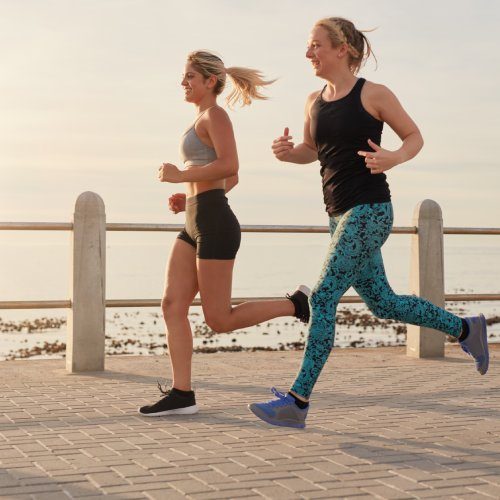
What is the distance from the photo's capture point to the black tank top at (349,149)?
563cm

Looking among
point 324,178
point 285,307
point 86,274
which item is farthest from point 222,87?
point 86,274

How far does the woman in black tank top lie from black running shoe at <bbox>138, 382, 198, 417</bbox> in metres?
0.80

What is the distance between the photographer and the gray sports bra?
20.3ft

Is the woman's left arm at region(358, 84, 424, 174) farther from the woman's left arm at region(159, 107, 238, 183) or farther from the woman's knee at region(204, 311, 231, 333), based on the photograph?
the woman's knee at region(204, 311, 231, 333)

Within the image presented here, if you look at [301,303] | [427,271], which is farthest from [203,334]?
[301,303]

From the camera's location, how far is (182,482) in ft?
15.0

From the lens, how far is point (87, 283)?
345 inches

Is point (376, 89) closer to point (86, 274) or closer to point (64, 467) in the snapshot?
point (64, 467)

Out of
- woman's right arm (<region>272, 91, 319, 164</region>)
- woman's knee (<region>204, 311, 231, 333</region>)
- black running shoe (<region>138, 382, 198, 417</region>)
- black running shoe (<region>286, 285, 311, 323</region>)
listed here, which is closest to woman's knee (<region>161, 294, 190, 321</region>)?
woman's knee (<region>204, 311, 231, 333</region>)

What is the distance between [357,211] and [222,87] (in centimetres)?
129

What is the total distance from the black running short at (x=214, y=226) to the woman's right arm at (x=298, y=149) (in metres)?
0.41

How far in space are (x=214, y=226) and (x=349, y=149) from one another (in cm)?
Result: 97

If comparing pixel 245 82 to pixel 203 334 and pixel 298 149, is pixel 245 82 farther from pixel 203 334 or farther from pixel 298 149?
pixel 203 334

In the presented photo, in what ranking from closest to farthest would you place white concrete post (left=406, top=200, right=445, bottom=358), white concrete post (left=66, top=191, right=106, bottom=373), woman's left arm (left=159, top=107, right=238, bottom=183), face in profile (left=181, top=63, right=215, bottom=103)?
A: woman's left arm (left=159, top=107, right=238, bottom=183) < face in profile (left=181, top=63, right=215, bottom=103) < white concrete post (left=66, top=191, right=106, bottom=373) < white concrete post (left=406, top=200, right=445, bottom=358)
